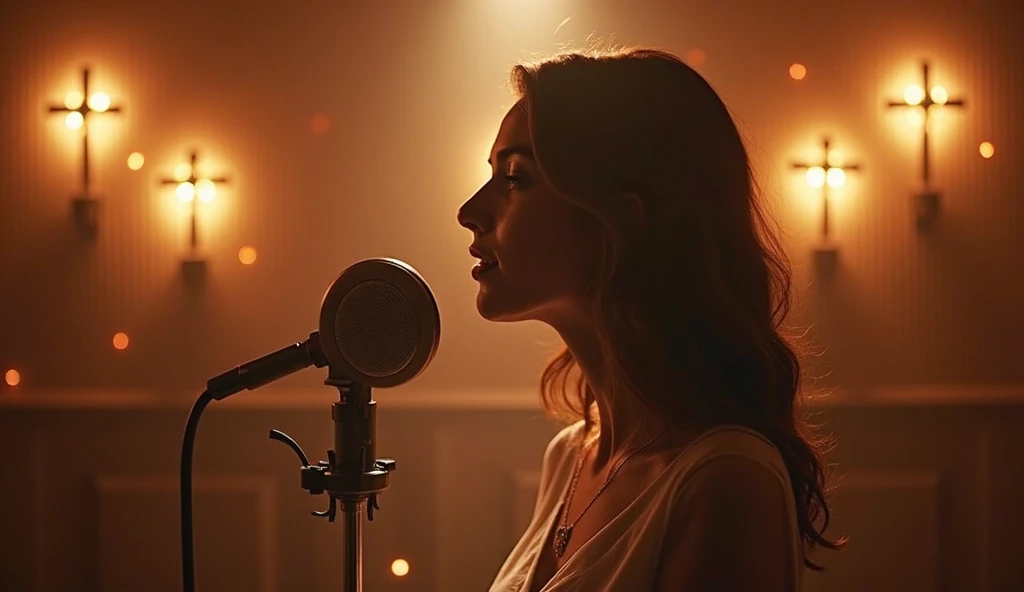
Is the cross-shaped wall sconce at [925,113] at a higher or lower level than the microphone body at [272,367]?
higher

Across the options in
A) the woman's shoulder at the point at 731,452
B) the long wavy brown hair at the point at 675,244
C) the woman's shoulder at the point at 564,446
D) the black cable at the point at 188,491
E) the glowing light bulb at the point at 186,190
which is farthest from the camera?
the glowing light bulb at the point at 186,190

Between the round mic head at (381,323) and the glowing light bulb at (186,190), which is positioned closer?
the round mic head at (381,323)

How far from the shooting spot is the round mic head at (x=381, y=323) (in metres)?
1.04

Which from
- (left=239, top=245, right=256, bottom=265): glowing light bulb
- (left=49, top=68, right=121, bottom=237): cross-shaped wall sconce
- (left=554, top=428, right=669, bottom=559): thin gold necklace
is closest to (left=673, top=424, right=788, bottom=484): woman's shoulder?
(left=554, top=428, right=669, bottom=559): thin gold necklace

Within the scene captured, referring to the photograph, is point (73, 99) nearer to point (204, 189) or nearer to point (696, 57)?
point (204, 189)

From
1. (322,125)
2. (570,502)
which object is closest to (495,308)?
(570,502)

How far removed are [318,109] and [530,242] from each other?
1342mm

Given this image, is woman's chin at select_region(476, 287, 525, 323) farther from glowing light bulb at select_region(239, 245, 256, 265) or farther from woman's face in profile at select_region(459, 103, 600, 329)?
glowing light bulb at select_region(239, 245, 256, 265)

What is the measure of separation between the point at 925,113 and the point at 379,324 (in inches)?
69.8

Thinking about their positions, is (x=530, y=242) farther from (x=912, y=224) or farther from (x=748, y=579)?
(x=912, y=224)

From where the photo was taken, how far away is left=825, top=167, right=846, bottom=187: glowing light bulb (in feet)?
7.77

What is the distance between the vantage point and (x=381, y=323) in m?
1.05

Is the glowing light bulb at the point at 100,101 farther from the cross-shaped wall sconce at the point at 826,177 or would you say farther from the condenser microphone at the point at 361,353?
the cross-shaped wall sconce at the point at 826,177

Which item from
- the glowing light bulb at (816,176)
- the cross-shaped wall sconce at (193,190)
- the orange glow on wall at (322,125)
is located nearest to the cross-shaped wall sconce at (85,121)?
the cross-shaped wall sconce at (193,190)
